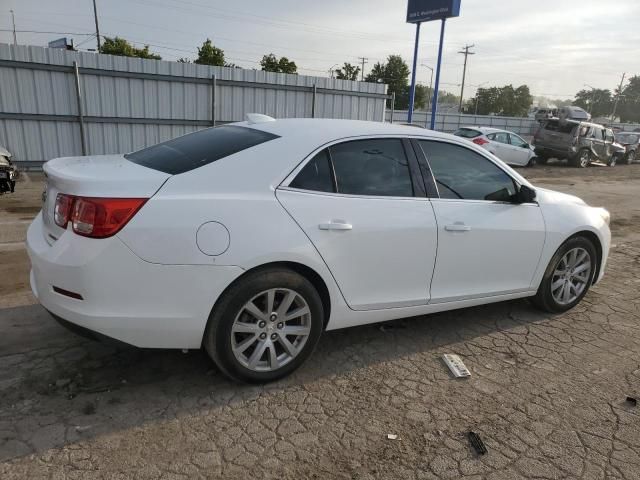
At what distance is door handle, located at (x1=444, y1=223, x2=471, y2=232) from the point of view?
359cm

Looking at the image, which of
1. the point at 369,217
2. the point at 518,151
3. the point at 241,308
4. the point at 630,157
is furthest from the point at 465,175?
the point at 630,157

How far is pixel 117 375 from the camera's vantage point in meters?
3.15

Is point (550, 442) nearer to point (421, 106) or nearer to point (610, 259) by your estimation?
point (610, 259)

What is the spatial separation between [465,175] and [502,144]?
49.8 feet

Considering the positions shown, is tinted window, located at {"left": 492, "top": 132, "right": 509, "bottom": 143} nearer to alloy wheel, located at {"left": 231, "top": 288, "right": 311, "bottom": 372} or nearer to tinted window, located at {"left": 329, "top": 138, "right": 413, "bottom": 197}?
tinted window, located at {"left": 329, "top": 138, "right": 413, "bottom": 197}

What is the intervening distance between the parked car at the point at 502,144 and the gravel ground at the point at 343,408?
1387 cm

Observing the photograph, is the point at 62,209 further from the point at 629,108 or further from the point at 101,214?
the point at 629,108

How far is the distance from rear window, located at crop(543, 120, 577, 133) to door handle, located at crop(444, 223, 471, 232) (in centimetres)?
1907

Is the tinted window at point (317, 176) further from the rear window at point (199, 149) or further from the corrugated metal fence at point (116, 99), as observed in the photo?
the corrugated metal fence at point (116, 99)

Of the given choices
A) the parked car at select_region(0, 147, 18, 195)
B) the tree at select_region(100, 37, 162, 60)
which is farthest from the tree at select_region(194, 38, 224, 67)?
the parked car at select_region(0, 147, 18, 195)

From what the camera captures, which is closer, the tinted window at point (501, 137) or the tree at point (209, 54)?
the tinted window at point (501, 137)

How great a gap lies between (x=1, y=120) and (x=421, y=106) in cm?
5236

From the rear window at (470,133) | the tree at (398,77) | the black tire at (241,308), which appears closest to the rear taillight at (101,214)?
the black tire at (241,308)

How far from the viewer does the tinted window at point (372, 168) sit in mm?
3295
